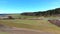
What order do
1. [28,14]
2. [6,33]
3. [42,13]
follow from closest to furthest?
[6,33] < [28,14] < [42,13]

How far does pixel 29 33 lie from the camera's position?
12.5 metres

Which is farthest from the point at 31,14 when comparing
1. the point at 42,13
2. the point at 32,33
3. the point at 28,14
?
the point at 32,33

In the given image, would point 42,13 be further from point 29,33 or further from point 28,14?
point 29,33

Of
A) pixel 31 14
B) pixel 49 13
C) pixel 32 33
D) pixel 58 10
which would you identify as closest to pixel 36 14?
pixel 31 14

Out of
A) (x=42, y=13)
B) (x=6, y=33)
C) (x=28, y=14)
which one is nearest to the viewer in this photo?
(x=6, y=33)

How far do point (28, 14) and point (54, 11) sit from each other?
9872mm

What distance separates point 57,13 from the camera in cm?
4478

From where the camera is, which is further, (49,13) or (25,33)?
(49,13)

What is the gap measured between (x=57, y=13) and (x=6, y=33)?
34.7m

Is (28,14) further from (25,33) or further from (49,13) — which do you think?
(25,33)

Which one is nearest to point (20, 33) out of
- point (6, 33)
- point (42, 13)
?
point (6, 33)

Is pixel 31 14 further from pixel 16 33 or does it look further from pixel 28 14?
pixel 16 33

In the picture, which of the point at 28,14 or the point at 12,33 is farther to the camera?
the point at 28,14

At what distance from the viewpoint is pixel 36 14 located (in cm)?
4075
